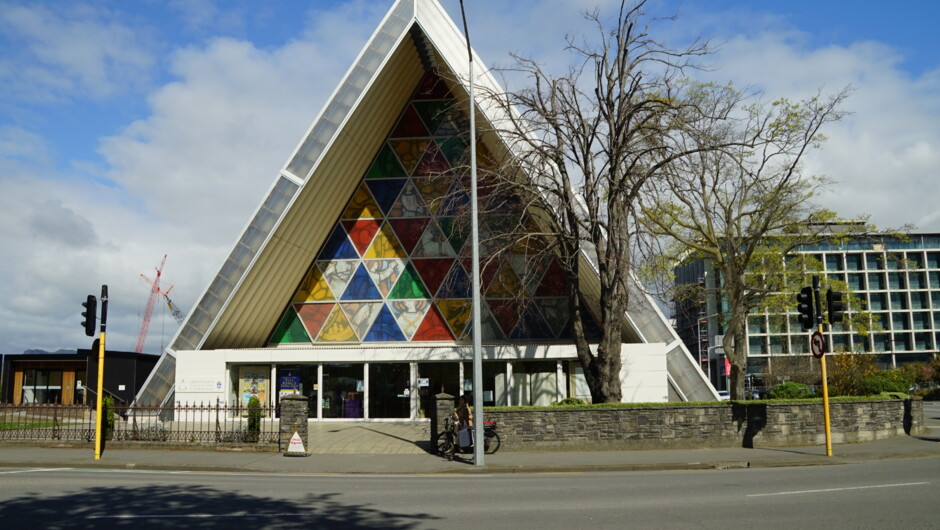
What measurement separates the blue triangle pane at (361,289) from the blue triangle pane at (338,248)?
0.92 meters

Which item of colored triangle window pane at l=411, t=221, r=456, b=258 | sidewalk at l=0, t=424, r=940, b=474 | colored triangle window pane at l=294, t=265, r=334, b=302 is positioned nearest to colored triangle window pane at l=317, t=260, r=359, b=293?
colored triangle window pane at l=294, t=265, r=334, b=302

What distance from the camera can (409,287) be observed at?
100ft

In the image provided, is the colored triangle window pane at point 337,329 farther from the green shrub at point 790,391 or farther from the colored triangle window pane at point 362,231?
the green shrub at point 790,391

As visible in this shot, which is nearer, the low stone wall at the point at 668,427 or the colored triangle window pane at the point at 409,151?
the low stone wall at the point at 668,427

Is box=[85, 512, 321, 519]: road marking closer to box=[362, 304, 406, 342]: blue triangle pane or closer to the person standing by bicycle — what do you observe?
the person standing by bicycle

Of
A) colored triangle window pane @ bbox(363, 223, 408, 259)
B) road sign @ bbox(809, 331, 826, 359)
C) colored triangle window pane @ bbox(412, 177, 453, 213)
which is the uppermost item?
colored triangle window pane @ bbox(412, 177, 453, 213)

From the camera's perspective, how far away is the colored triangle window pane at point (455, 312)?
99.2ft

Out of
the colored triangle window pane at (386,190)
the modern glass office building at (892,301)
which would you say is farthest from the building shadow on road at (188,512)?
the modern glass office building at (892,301)

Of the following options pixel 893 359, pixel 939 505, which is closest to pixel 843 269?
pixel 893 359

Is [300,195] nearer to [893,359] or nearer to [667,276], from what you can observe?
[667,276]

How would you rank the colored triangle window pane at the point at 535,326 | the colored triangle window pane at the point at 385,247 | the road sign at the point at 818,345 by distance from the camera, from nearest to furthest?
1. the road sign at the point at 818,345
2. the colored triangle window pane at the point at 535,326
3. the colored triangle window pane at the point at 385,247

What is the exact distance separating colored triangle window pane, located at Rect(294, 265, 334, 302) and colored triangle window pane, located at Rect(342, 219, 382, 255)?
6.34 feet

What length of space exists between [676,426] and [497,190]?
795cm

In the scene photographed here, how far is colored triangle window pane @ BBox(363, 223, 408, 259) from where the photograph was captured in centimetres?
3073
